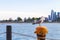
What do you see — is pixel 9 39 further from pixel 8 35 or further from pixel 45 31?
pixel 45 31

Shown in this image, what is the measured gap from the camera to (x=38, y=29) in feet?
21.0

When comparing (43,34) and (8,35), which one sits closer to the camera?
(43,34)

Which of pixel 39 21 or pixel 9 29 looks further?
pixel 9 29

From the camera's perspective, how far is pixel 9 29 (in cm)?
855

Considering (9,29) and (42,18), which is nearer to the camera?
(42,18)

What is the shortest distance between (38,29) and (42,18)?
0.34 m

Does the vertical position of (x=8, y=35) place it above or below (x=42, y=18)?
below

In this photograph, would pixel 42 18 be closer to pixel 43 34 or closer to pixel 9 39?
pixel 43 34

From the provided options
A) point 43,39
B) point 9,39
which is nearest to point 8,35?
point 9,39

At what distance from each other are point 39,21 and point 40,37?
1.37 feet

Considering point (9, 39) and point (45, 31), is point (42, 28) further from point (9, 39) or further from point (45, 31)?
point (9, 39)

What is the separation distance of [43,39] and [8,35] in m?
2.34

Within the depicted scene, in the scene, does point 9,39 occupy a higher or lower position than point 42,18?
lower

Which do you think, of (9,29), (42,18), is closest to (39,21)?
(42,18)
